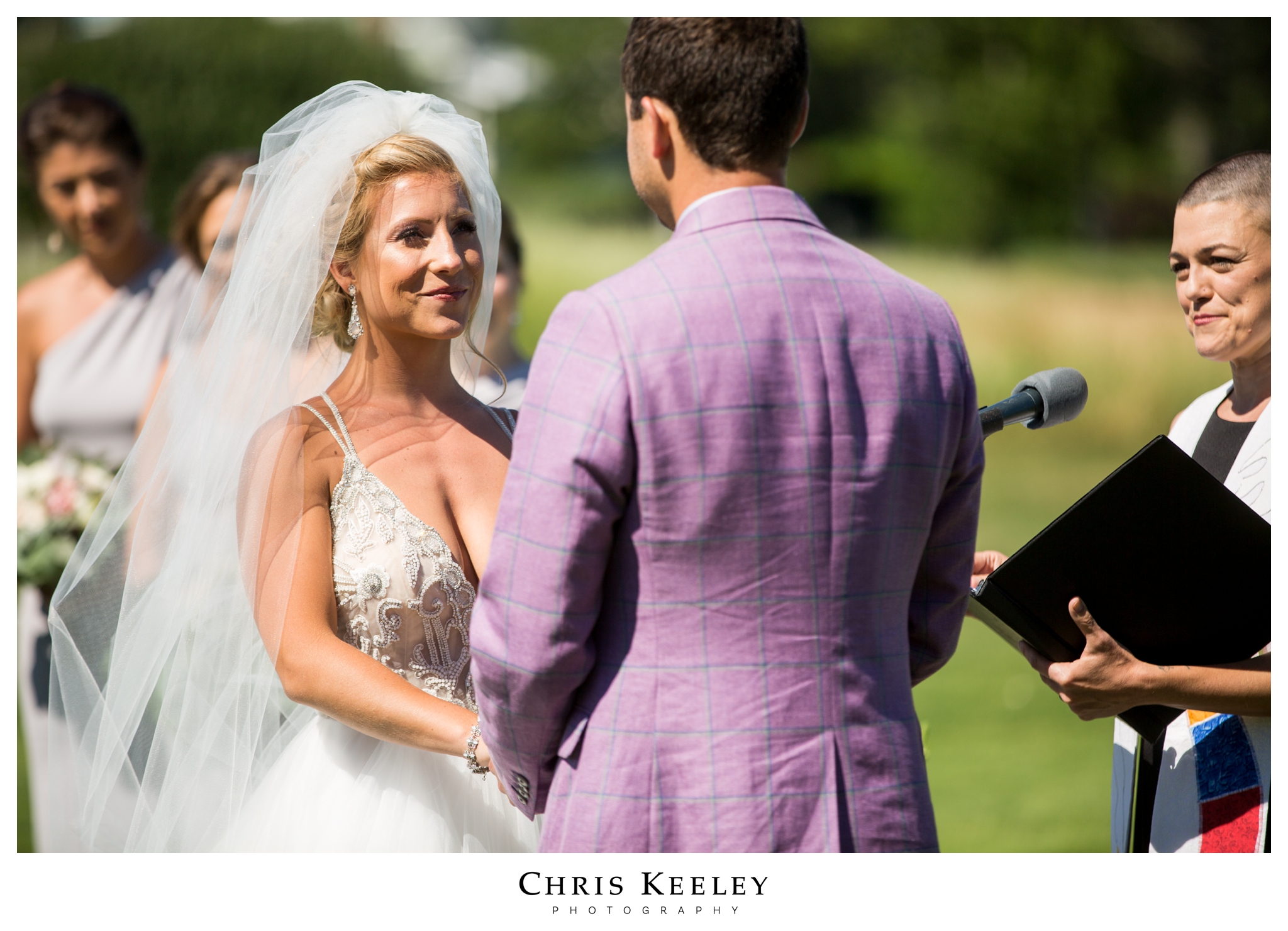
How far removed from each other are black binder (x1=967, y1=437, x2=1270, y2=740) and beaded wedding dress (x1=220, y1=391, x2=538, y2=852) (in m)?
1.13

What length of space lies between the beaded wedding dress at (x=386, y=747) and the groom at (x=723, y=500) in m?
0.56

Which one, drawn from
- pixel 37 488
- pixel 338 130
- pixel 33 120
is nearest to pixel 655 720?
pixel 338 130

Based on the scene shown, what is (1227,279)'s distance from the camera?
261 cm

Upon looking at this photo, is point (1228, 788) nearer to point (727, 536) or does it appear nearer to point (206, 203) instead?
point (727, 536)

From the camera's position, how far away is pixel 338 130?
8.34ft

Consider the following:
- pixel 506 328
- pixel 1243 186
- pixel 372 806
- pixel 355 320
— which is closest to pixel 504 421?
pixel 355 320

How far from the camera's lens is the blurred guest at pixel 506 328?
14.7 feet

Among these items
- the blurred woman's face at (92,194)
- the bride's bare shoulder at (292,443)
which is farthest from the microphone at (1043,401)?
the blurred woman's face at (92,194)

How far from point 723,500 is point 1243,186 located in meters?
1.64

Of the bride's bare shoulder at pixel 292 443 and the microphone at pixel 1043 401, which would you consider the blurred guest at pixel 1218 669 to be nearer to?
the microphone at pixel 1043 401

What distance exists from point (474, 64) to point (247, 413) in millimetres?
23482
